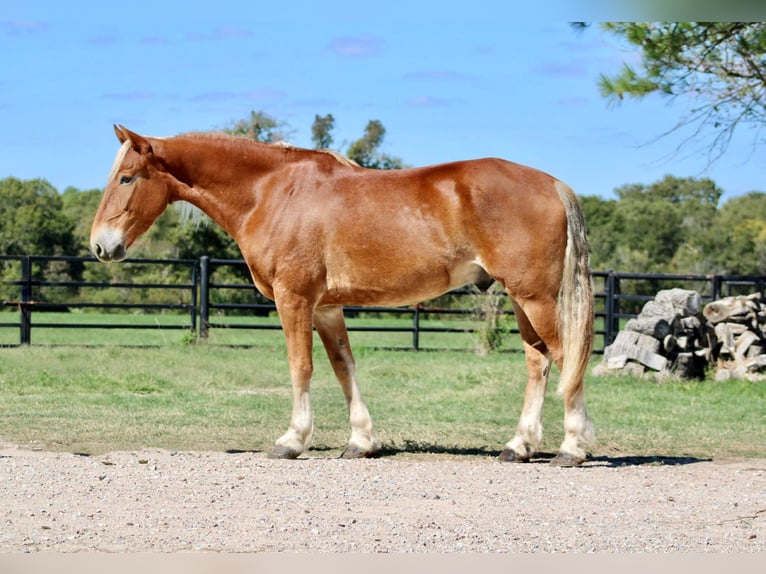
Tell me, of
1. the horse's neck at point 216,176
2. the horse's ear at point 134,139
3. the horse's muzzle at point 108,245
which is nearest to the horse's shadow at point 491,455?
the horse's muzzle at point 108,245

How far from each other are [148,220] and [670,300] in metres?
8.22

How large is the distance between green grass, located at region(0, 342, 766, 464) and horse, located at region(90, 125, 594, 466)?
961 millimetres

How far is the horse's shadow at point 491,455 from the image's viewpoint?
6.51 m

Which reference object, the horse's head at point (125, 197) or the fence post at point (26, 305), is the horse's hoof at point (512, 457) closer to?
the horse's head at point (125, 197)

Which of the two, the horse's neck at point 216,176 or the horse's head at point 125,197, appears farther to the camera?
the horse's neck at point 216,176

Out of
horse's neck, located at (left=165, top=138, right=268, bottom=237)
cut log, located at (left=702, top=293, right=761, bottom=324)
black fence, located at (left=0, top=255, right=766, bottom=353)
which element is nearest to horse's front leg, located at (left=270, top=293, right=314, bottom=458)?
horse's neck, located at (left=165, top=138, right=268, bottom=237)

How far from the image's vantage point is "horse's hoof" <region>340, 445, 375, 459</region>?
6.42 meters

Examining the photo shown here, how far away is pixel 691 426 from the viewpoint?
8.41 m

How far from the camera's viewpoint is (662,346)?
39.4 feet

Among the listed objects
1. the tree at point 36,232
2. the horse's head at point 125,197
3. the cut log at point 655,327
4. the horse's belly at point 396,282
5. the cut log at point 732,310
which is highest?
the tree at point 36,232

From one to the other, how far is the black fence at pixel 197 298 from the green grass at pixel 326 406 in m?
1.31

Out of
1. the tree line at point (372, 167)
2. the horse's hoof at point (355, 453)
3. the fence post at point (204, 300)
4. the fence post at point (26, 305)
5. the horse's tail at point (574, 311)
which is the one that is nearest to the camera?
the horse's tail at point (574, 311)

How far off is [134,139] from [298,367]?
1975 millimetres

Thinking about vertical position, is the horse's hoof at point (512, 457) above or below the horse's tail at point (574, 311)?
below
